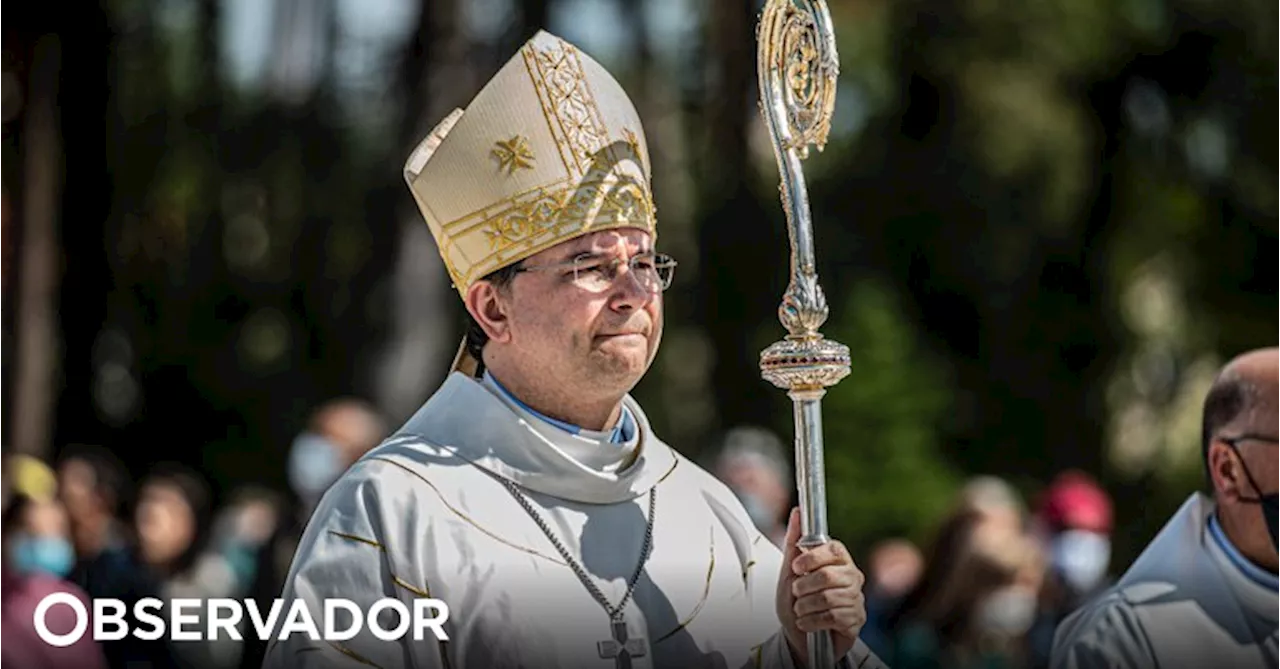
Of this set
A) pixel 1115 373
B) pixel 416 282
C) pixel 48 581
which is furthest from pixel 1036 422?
pixel 48 581

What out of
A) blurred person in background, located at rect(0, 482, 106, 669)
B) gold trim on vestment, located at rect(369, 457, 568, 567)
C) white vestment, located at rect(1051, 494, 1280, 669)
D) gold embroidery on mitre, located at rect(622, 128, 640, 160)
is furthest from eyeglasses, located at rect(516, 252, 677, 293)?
blurred person in background, located at rect(0, 482, 106, 669)

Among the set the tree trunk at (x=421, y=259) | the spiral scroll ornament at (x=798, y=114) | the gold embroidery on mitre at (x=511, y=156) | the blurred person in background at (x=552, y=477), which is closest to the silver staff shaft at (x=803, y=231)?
the spiral scroll ornament at (x=798, y=114)

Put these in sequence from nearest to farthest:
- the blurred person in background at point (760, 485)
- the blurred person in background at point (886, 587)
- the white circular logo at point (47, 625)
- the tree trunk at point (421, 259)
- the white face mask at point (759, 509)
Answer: the white circular logo at point (47, 625) → the blurred person in background at point (886, 587) → the white face mask at point (759, 509) → the blurred person in background at point (760, 485) → the tree trunk at point (421, 259)

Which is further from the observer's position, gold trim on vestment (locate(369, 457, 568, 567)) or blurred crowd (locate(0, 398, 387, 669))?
blurred crowd (locate(0, 398, 387, 669))

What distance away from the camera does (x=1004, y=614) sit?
7.52 metres

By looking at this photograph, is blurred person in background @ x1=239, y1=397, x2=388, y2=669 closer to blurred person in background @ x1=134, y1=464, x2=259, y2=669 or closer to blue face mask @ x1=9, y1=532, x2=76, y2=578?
blurred person in background @ x1=134, y1=464, x2=259, y2=669

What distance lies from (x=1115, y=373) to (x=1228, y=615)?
623 inches

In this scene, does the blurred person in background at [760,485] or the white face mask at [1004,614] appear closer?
the white face mask at [1004,614]

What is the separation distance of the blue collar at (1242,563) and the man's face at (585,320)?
1255 mm

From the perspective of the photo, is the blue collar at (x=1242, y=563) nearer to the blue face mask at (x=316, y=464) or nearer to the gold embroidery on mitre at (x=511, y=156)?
the gold embroidery on mitre at (x=511, y=156)

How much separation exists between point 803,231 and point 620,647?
2.90ft

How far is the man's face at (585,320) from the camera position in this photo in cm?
461

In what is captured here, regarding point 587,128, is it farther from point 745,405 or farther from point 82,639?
point 745,405

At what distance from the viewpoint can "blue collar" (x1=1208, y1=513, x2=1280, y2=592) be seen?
4.88m
